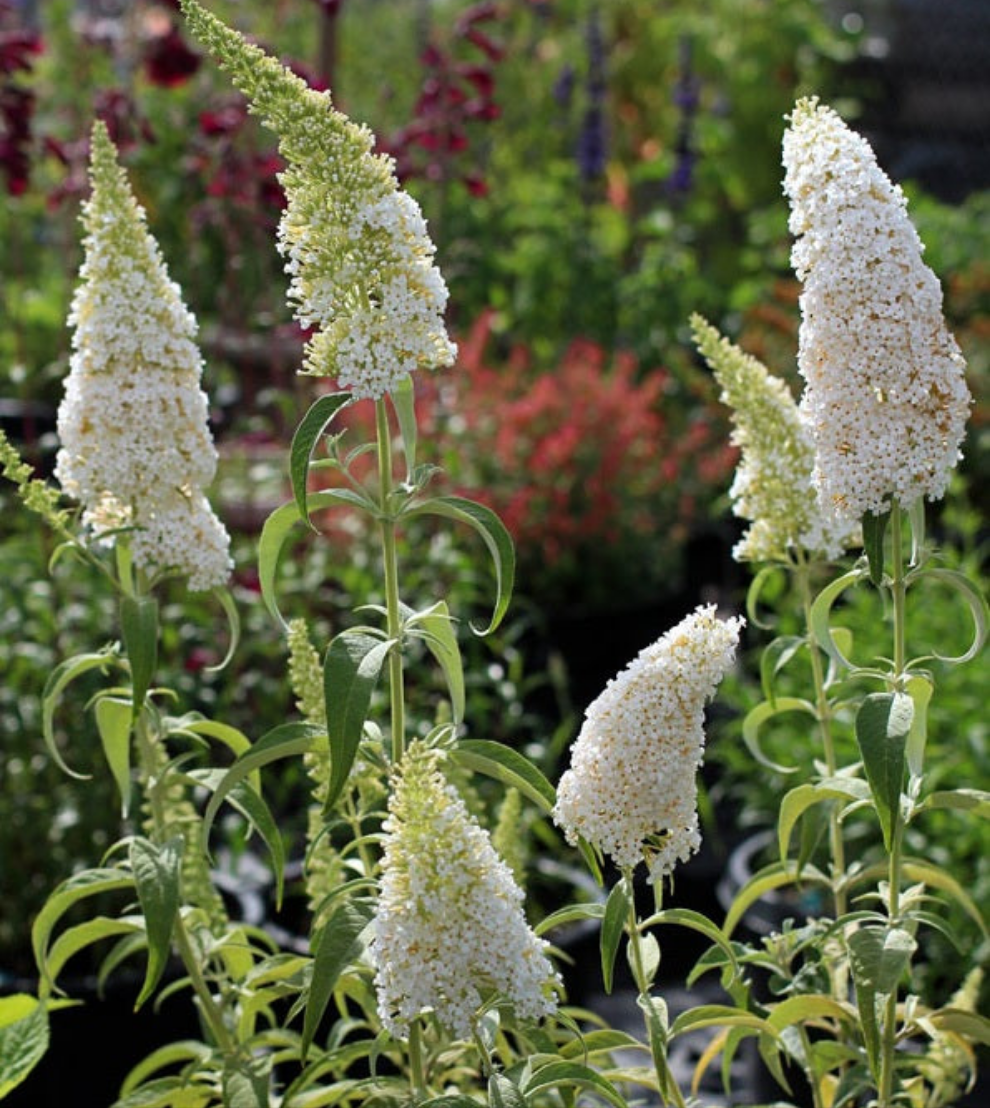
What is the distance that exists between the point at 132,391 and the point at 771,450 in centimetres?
72

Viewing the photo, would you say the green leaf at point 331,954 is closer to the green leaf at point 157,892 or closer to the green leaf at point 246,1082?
the green leaf at point 157,892

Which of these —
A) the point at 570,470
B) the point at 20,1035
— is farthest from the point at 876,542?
the point at 570,470

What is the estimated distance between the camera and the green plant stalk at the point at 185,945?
2031mm

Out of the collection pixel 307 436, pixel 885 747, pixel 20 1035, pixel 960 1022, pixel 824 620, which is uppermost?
pixel 307 436

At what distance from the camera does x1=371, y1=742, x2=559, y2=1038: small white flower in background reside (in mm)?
1515

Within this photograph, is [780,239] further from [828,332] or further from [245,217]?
[828,332]

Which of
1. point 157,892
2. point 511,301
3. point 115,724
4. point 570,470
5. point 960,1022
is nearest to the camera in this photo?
point 157,892

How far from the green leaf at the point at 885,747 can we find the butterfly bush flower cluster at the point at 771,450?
33cm

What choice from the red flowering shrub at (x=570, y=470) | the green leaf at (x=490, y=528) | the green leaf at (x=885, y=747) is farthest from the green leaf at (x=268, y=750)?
the red flowering shrub at (x=570, y=470)

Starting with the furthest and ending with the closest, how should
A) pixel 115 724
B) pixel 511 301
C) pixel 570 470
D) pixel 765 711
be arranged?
pixel 511 301 < pixel 570 470 < pixel 765 711 < pixel 115 724

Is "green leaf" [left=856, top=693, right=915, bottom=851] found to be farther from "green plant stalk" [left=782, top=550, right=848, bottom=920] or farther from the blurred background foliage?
the blurred background foliage

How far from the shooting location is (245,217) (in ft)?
16.1

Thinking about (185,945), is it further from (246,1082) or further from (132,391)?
(132,391)

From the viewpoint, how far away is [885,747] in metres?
1.67
